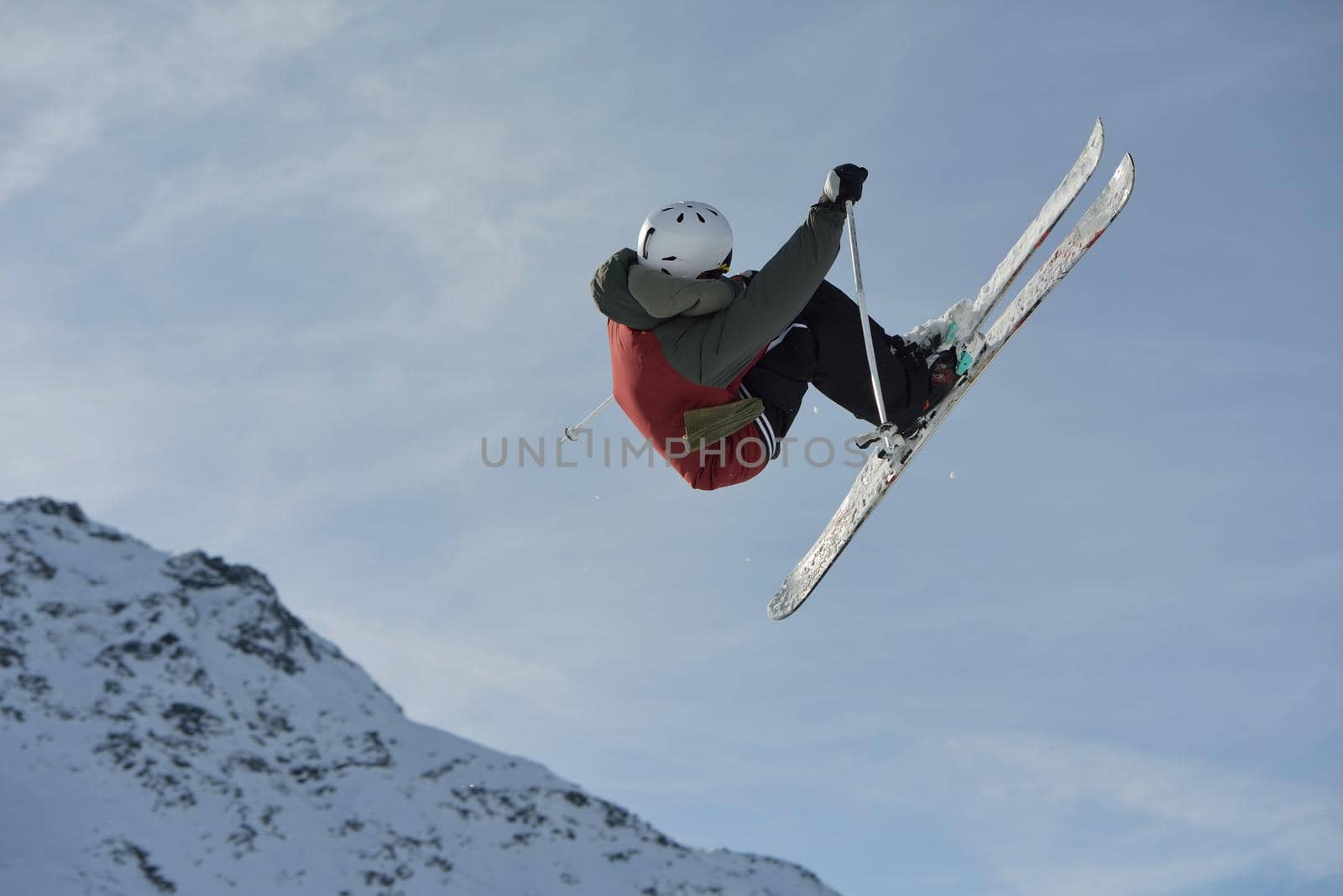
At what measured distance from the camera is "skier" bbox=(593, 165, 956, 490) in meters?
6.09

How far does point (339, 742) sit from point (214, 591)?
3158 cm

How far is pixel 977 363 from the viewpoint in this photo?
24.1ft

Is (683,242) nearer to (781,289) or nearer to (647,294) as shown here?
(647,294)

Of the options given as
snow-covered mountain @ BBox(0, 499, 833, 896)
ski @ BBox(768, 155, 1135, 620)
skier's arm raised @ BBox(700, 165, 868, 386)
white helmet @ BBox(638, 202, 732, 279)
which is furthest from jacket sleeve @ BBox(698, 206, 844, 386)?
snow-covered mountain @ BBox(0, 499, 833, 896)

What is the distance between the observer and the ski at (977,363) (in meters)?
7.38

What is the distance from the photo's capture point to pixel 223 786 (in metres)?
100

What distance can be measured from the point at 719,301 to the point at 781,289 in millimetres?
350

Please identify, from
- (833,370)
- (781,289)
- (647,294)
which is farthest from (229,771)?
(781,289)

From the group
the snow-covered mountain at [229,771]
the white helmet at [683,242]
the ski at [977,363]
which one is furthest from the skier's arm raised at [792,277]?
the snow-covered mountain at [229,771]

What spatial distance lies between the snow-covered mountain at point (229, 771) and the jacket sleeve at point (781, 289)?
249 feet

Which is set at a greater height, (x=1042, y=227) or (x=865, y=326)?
(x=1042, y=227)

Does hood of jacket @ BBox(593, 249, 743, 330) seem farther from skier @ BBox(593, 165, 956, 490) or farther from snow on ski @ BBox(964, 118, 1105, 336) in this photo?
snow on ski @ BBox(964, 118, 1105, 336)

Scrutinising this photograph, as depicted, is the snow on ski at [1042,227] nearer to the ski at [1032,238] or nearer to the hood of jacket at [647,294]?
the ski at [1032,238]

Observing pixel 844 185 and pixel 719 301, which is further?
pixel 719 301
